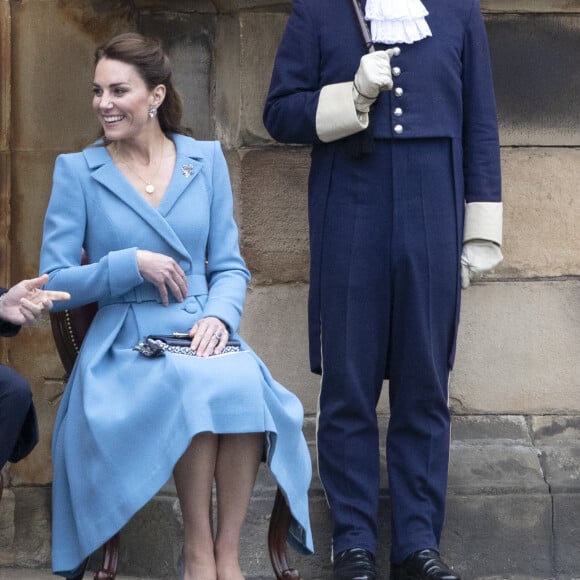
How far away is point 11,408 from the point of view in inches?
157

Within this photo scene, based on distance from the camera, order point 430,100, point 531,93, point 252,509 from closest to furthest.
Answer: point 430,100, point 252,509, point 531,93

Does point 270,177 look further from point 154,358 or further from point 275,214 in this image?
point 154,358

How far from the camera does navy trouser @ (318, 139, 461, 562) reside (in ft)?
14.8

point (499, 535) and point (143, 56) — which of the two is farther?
point (499, 535)

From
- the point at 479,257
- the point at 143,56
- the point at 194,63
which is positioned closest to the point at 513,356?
the point at 479,257

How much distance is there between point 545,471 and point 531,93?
1.32m

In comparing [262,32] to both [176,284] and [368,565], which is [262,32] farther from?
[368,565]

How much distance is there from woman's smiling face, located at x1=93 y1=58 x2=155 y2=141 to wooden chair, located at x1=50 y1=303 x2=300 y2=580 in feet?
1.69

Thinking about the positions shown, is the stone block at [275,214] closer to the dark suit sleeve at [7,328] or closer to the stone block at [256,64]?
the stone block at [256,64]

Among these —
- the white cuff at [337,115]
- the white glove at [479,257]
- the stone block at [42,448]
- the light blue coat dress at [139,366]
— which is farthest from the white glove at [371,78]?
the stone block at [42,448]

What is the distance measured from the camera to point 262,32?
5.14 metres

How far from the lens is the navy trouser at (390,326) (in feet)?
14.8

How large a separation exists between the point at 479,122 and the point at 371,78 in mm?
445

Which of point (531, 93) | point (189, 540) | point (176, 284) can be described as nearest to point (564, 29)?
point (531, 93)
